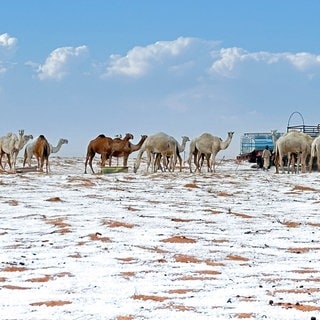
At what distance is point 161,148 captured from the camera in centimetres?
2775

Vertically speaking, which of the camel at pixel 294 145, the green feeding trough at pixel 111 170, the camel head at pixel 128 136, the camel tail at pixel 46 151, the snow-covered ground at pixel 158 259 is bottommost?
the snow-covered ground at pixel 158 259

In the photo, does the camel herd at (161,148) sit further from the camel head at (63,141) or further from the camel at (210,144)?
the camel head at (63,141)

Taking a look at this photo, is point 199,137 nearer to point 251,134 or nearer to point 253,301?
point 251,134

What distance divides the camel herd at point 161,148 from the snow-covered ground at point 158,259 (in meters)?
15.3

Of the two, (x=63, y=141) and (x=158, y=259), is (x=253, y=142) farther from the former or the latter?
(x=158, y=259)

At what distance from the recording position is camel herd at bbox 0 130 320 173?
88.9 feet

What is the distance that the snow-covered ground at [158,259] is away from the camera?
421 cm

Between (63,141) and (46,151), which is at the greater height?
(63,141)

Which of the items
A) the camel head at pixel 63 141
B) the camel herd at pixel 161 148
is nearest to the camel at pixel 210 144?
the camel herd at pixel 161 148

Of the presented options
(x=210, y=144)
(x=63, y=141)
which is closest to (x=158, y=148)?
(x=210, y=144)

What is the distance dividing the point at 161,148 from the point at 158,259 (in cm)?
2171

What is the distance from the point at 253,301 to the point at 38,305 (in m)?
1.35

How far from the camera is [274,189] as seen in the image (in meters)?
15.0

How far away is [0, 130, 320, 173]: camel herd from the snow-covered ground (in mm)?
15341
